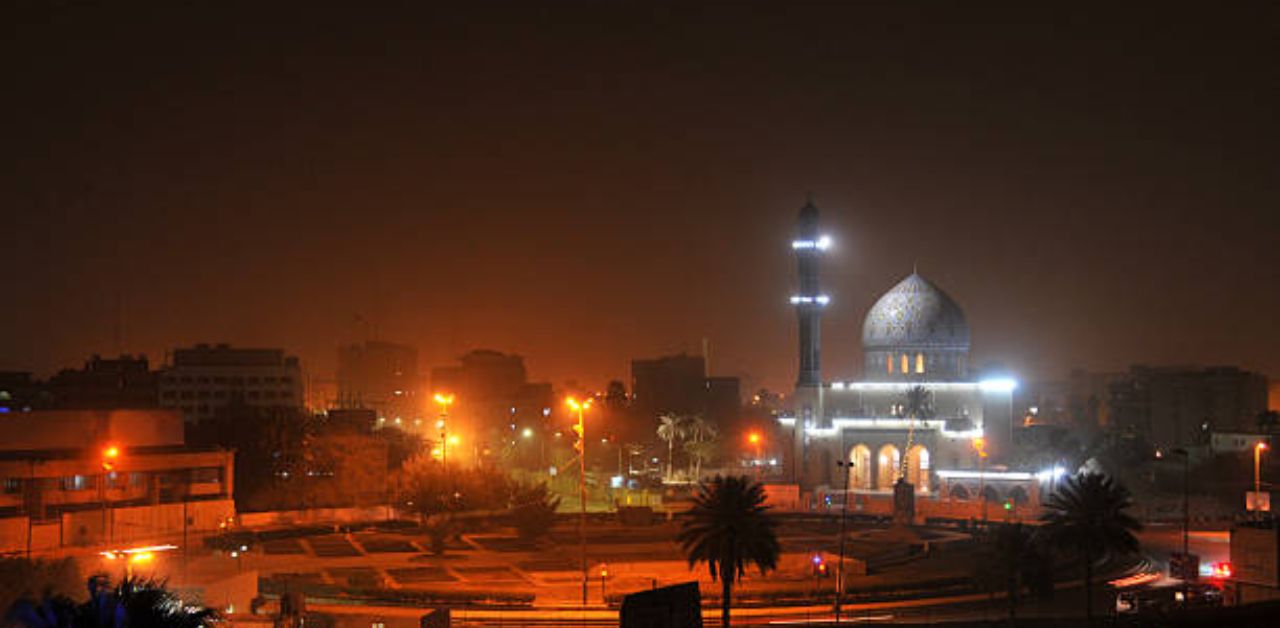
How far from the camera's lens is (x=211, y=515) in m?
65.6

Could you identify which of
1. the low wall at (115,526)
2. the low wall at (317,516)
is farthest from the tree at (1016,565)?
the low wall at (317,516)

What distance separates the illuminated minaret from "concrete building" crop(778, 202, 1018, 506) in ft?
0.22

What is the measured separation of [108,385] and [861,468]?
70.5m

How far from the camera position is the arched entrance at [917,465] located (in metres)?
87.5

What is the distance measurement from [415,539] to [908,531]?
23.5 m

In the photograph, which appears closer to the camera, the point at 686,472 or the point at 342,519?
the point at 342,519

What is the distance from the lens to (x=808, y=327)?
92.8 meters

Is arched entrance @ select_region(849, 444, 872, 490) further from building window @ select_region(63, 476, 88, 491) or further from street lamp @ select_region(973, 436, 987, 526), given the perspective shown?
building window @ select_region(63, 476, 88, 491)

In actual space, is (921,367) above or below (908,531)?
above

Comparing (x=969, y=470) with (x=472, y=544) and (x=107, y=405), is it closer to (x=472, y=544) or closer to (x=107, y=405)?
(x=472, y=544)

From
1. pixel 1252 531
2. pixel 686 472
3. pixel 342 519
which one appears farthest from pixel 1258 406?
pixel 1252 531

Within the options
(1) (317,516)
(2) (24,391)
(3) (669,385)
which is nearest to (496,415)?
(3) (669,385)

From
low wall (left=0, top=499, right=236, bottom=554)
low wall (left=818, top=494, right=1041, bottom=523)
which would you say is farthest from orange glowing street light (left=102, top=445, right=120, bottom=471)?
low wall (left=818, top=494, right=1041, bottom=523)

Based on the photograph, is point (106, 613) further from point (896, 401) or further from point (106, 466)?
point (896, 401)
